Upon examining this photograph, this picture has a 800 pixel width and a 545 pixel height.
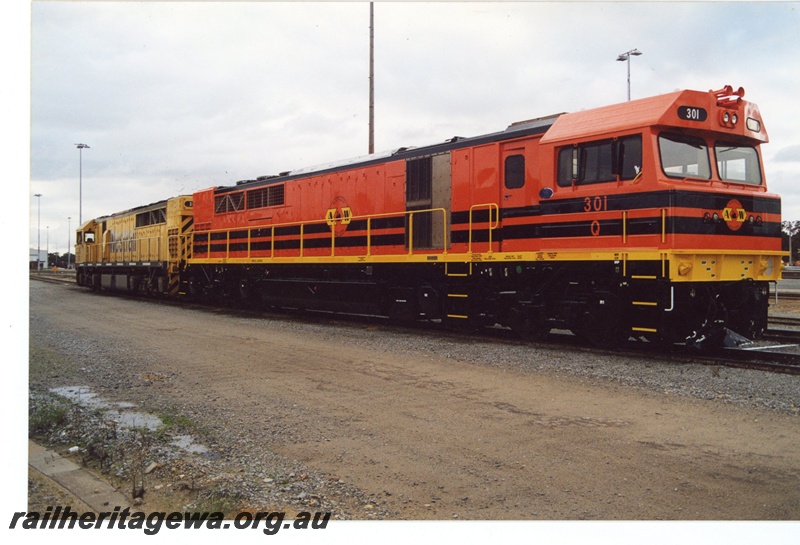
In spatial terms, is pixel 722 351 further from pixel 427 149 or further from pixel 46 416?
pixel 46 416

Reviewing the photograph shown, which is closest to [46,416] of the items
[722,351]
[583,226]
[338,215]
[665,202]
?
[583,226]

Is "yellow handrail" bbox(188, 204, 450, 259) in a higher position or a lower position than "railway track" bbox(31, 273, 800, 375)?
higher

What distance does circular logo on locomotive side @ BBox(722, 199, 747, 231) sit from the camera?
9266mm

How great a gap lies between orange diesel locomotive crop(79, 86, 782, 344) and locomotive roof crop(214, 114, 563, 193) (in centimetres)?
4

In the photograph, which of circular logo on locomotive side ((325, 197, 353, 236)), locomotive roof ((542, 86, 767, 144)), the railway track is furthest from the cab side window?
circular logo on locomotive side ((325, 197, 353, 236))

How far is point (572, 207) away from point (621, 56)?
344 centimetres

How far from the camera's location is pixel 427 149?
13305mm

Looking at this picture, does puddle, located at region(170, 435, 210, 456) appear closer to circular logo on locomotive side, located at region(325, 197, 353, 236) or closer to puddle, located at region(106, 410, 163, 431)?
puddle, located at region(106, 410, 163, 431)

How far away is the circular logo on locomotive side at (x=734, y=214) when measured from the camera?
9.27m

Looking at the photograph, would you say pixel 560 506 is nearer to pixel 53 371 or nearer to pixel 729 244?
pixel 729 244

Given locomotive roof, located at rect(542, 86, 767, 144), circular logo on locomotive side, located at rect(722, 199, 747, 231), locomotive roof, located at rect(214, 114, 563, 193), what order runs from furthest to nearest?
1. locomotive roof, located at rect(214, 114, 563, 193)
2. circular logo on locomotive side, located at rect(722, 199, 747, 231)
3. locomotive roof, located at rect(542, 86, 767, 144)

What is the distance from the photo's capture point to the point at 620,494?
4.43 m

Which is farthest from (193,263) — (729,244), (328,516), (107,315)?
(328,516)

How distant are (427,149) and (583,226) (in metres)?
4.46
